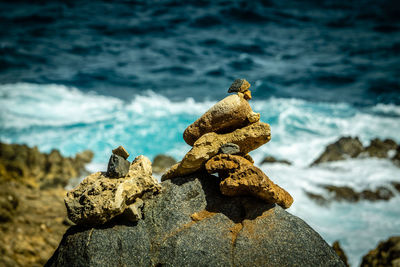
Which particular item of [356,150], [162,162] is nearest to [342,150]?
[356,150]

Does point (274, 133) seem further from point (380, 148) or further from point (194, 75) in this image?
point (194, 75)

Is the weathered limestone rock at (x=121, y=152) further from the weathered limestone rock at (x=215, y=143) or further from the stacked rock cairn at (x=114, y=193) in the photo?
the weathered limestone rock at (x=215, y=143)

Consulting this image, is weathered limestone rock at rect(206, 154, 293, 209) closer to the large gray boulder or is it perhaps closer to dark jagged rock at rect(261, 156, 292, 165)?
Answer: the large gray boulder

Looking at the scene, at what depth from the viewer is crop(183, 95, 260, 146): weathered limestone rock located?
14.9 feet

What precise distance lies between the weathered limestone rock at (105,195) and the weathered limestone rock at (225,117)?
37.3 inches

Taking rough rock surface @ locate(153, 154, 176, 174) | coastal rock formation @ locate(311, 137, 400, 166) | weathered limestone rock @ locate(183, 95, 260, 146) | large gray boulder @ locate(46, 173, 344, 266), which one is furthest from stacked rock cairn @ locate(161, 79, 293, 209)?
coastal rock formation @ locate(311, 137, 400, 166)

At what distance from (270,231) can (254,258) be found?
39cm

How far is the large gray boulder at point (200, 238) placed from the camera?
3.96 meters

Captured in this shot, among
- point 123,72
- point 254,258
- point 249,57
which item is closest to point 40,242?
point 254,258

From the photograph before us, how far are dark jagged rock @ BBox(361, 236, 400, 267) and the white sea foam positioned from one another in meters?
2.37

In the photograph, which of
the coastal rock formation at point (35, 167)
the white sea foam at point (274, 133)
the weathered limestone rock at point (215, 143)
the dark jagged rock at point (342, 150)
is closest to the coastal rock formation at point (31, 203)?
the coastal rock formation at point (35, 167)

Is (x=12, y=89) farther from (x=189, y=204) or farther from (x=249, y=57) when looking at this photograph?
(x=189, y=204)

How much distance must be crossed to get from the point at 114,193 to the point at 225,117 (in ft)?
5.67

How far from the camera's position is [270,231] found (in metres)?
4.13
